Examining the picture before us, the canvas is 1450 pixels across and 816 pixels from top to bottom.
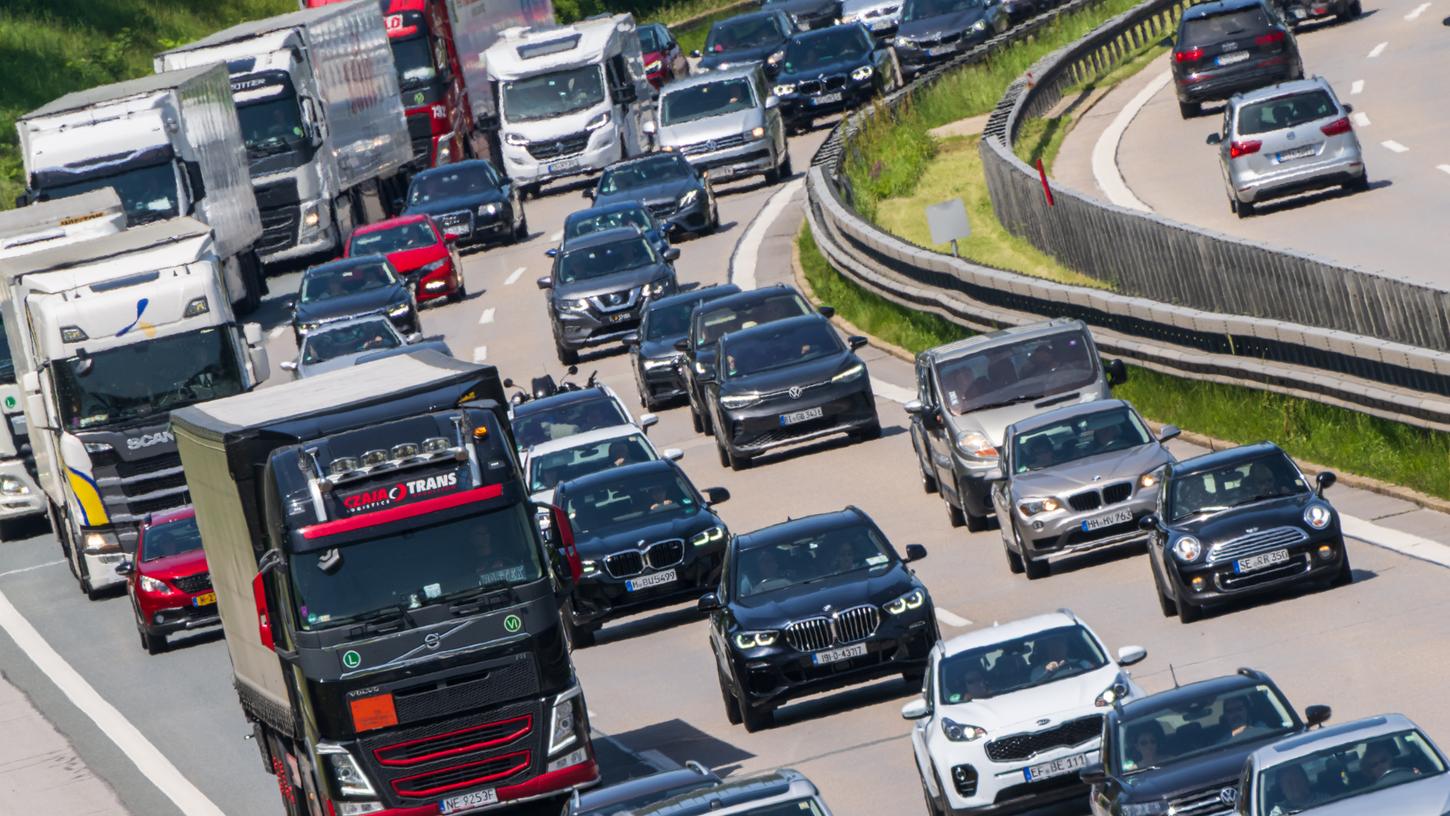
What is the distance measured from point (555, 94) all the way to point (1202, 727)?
4484 centimetres

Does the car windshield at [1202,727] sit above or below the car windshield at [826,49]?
above

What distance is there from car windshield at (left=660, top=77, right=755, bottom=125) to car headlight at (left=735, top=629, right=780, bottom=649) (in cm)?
3435

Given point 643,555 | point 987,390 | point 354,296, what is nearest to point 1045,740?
point 643,555

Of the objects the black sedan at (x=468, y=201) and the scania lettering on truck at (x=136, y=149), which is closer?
the scania lettering on truck at (x=136, y=149)

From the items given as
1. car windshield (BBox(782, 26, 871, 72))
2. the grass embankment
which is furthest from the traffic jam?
car windshield (BBox(782, 26, 871, 72))

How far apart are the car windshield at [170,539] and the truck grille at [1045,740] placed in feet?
49.9

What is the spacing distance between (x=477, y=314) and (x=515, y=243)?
7.97 meters

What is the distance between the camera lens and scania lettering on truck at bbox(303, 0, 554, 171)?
2399 inches

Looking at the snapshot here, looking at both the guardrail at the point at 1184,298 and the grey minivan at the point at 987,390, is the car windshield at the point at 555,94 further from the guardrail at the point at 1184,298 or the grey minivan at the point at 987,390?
the grey minivan at the point at 987,390

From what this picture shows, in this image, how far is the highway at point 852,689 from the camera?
1909cm

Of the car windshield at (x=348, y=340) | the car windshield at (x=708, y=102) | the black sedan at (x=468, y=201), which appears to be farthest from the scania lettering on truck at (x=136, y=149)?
the car windshield at (x=708, y=102)

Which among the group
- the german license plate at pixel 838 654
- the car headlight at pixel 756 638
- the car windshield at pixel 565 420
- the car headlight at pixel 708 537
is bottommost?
the car windshield at pixel 565 420

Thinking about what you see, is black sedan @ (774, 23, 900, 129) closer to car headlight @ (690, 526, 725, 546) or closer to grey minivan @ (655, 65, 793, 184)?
grey minivan @ (655, 65, 793, 184)

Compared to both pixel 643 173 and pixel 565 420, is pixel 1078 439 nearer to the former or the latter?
pixel 565 420
